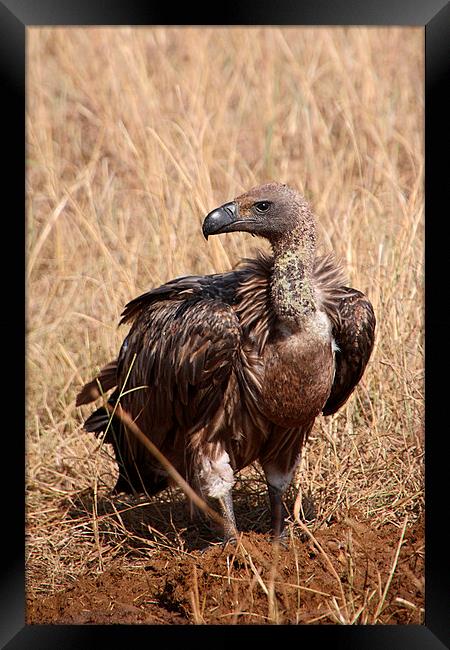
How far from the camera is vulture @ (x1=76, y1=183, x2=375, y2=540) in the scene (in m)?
4.61

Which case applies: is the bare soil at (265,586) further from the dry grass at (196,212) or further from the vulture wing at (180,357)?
the vulture wing at (180,357)

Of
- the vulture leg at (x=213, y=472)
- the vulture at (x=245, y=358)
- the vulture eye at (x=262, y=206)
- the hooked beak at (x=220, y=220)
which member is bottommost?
the vulture leg at (x=213, y=472)

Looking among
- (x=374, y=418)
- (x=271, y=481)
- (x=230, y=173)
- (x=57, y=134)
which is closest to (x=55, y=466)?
(x=271, y=481)

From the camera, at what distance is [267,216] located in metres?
4.62

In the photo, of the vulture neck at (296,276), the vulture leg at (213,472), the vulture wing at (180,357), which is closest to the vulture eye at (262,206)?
the vulture neck at (296,276)

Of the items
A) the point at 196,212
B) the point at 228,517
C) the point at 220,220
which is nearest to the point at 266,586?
the point at 228,517

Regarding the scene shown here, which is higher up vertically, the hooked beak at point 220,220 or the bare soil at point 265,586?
the hooked beak at point 220,220

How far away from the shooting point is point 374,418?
5.75 m

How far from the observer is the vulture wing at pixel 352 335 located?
486 centimetres

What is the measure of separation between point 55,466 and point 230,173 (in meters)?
2.45

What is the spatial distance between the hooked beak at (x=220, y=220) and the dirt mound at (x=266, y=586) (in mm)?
1383

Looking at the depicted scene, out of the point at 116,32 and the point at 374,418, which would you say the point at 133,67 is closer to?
the point at 116,32

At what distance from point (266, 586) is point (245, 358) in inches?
38.9
